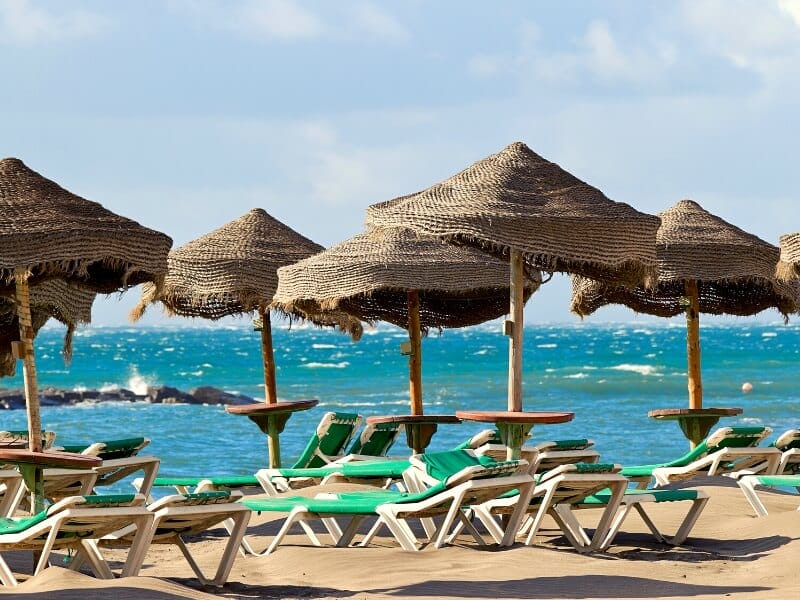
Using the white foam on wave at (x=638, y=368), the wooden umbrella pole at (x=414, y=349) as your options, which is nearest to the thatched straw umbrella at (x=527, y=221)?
the wooden umbrella pole at (x=414, y=349)

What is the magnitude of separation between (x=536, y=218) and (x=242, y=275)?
398cm

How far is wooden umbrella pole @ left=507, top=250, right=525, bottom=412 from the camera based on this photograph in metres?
7.96

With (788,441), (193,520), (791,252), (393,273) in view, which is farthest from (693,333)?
(193,520)

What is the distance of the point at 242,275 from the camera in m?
11.1

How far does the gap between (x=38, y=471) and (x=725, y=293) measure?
7561mm

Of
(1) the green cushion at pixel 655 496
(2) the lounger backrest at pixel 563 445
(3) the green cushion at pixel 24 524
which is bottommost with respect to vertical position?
(1) the green cushion at pixel 655 496

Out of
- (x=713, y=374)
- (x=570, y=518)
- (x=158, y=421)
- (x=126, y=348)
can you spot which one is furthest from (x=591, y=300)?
(x=126, y=348)

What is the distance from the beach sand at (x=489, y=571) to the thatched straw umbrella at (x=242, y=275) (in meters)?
2.99

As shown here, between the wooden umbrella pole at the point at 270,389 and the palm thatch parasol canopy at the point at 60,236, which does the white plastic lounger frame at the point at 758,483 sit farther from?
the wooden umbrella pole at the point at 270,389

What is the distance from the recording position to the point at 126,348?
92500mm

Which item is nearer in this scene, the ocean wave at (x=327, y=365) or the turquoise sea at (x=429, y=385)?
the turquoise sea at (x=429, y=385)

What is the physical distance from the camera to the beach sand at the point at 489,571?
6209mm

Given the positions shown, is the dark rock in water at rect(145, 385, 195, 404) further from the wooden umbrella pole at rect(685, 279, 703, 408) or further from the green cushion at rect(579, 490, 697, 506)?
the green cushion at rect(579, 490, 697, 506)

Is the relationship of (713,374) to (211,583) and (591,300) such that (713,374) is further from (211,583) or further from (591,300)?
(211,583)
